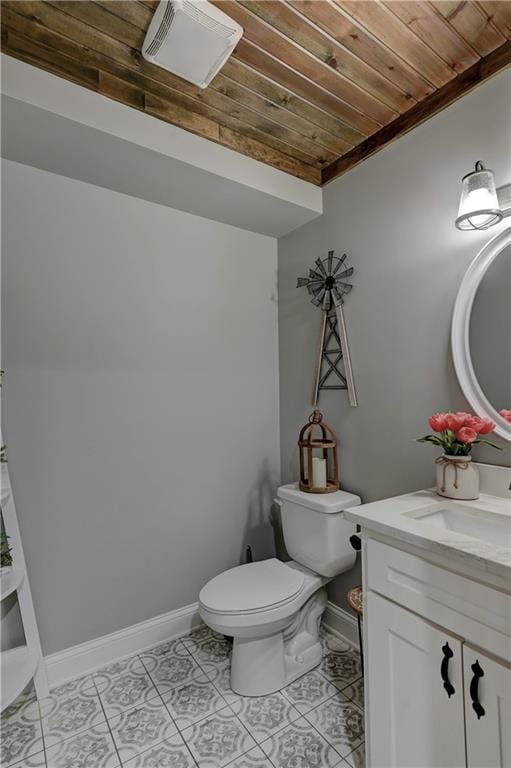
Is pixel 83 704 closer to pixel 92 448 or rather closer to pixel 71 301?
pixel 92 448

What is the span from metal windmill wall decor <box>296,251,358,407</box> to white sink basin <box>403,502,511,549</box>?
2.31 ft

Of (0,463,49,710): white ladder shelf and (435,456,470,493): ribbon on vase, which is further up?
(435,456,470,493): ribbon on vase

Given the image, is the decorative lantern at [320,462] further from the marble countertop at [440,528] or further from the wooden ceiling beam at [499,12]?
the wooden ceiling beam at [499,12]

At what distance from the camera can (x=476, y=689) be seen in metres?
0.90

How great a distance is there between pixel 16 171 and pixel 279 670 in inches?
93.5

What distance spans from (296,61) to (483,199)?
82cm

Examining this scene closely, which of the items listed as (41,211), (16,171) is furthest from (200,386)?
(16,171)

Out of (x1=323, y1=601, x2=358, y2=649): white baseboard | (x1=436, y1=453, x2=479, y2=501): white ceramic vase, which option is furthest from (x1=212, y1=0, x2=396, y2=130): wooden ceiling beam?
(x1=323, y1=601, x2=358, y2=649): white baseboard

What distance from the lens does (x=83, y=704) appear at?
159 cm

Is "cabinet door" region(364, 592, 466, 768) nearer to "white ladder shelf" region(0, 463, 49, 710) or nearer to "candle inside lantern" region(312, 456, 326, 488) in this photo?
"candle inside lantern" region(312, 456, 326, 488)

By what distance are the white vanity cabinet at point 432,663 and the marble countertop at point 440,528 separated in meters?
0.05

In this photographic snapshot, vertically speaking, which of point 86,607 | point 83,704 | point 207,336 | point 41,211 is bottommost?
point 83,704

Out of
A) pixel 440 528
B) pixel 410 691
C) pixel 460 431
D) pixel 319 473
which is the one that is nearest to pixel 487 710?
pixel 410 691

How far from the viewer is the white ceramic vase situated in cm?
133
